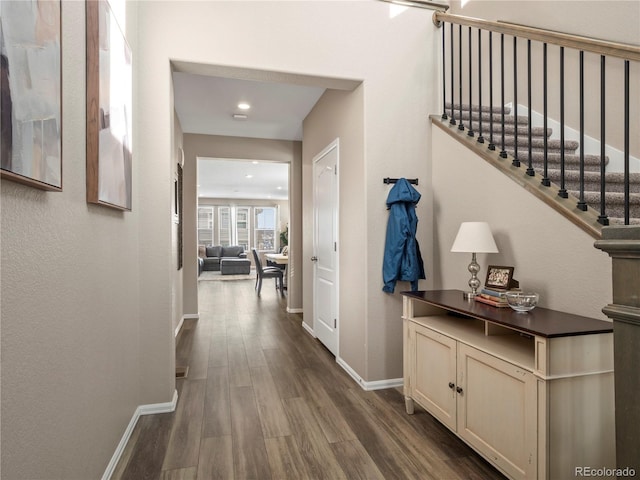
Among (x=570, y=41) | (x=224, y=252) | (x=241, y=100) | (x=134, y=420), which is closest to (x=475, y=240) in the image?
(x=570, y=41)

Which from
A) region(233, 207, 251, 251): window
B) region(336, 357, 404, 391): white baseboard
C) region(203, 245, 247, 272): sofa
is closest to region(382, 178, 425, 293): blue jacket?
region(336, 357, 404, 391): white baseboard

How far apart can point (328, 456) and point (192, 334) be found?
302 cm

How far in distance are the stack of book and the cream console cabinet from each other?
0.06 metres

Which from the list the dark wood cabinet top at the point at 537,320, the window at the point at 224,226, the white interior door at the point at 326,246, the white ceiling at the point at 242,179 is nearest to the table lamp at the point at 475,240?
the dark wood cabinet top at the point at 537,320

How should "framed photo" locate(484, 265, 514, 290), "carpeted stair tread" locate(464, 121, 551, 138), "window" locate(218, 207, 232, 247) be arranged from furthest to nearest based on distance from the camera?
"window" locate(218, 207, 232, 247) < "carpeted stair tread" locate(464, 121, 551, 138) < "framed photo" locate(484, 265, 514, 290)

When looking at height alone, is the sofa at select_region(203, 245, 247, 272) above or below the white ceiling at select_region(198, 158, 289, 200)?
below

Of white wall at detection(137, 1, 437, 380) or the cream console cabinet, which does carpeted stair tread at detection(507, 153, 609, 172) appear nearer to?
white wall at detection(137, 1, 437, 380)

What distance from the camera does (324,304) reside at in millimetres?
4109

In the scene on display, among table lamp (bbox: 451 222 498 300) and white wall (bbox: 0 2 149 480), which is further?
table lamp (bbox: 451 222 498 300)

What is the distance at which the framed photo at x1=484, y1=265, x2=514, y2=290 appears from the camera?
2.17 m

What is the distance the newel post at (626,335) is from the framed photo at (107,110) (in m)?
1.78

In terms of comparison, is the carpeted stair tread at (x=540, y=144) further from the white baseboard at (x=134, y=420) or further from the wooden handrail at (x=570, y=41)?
the white baseboard at (x=134, y=420)

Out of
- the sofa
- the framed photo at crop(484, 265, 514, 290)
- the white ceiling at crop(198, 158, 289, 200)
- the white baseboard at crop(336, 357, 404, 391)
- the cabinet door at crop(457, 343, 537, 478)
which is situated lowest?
the white baseboard at crop(336, 357, 404, 391)

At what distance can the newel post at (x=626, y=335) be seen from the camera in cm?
82
